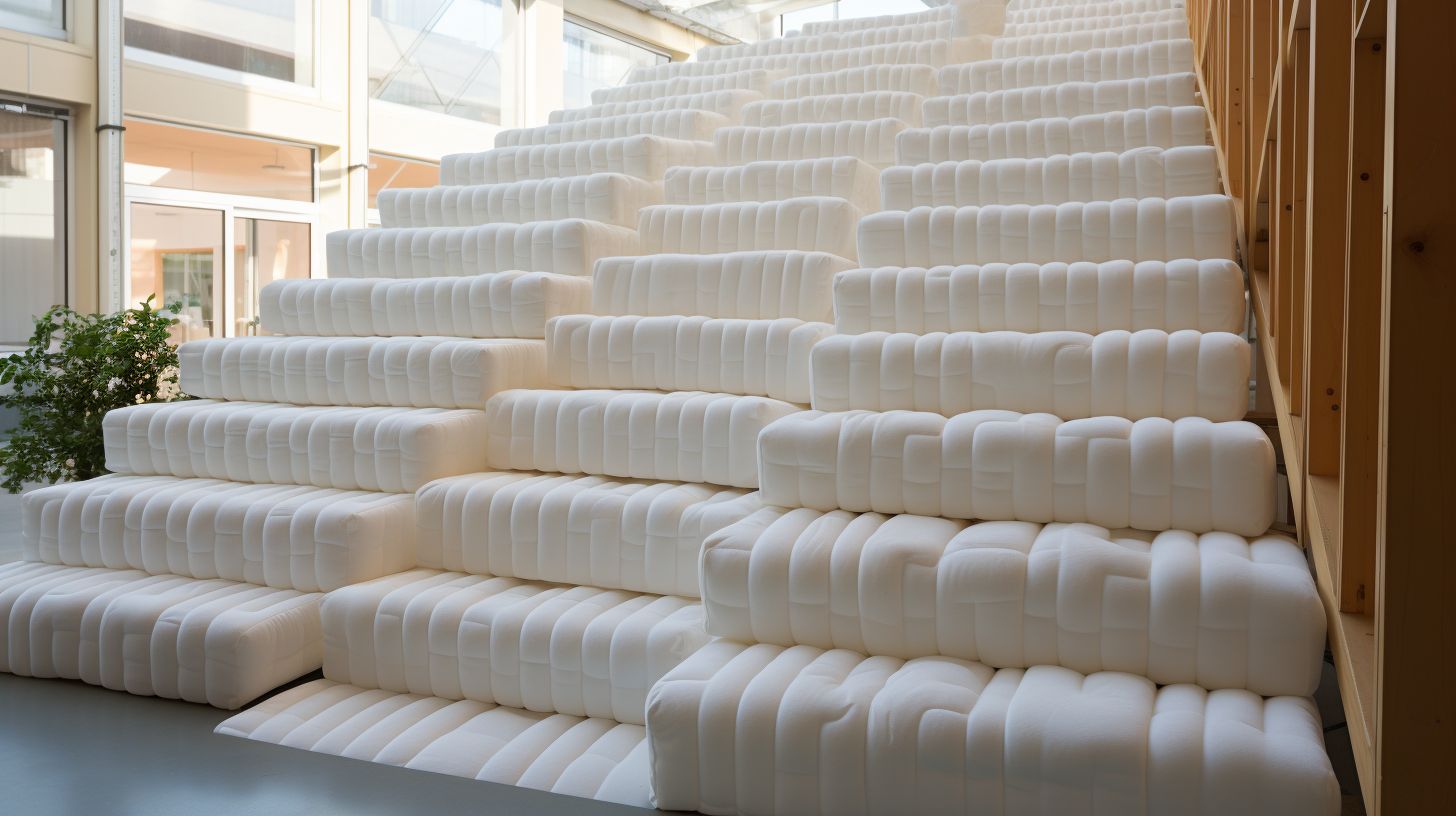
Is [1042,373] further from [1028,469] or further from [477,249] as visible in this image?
[477,249]

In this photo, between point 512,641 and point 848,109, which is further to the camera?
point 848,109

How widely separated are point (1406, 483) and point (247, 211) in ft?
28.6

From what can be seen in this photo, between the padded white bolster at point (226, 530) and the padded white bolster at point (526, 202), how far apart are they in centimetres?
150

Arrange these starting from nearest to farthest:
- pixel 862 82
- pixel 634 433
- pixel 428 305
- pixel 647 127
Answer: pixel 634 433 < pixel 428 305 < pixel 647 127 < pixel 862 82

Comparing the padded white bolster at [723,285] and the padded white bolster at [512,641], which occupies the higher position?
the padded white bolster at [723,285]

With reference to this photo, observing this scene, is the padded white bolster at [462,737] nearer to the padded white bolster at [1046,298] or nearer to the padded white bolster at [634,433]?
the padded white bolster at [634,433]

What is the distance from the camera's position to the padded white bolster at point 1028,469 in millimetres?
2066

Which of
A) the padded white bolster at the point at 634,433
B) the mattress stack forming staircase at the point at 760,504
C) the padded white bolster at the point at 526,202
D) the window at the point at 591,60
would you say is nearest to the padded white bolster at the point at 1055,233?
the mattress stack forming staircase at the point at 760,504

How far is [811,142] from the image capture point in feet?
15.2

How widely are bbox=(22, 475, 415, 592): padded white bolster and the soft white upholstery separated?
1.80 meters

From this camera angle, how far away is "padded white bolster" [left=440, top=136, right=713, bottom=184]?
458 cm

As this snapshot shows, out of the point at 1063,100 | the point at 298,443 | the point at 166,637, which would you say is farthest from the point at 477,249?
the point at 1063,100

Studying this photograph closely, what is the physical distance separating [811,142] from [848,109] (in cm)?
54

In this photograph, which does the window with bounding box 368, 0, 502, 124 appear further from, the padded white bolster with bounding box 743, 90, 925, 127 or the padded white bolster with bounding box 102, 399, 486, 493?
the padded white bolster with bounding box 102, 399, 486, 493
